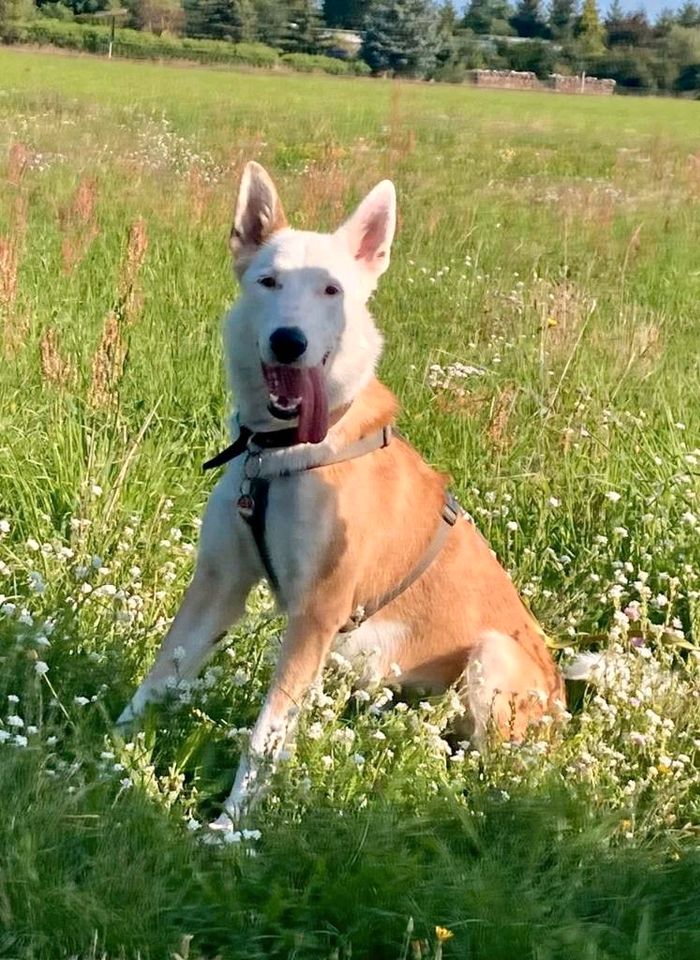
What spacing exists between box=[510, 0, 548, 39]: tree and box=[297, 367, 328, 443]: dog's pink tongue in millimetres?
69065

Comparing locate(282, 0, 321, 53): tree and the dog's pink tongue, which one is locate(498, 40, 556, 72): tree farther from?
the dog's pink tongue

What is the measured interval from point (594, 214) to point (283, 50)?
155 feet

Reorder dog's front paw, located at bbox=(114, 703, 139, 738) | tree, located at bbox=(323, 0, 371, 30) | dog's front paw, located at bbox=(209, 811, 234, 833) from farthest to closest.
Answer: tree, located at bbox=(323, 0, 371, 30) → dog's front paw, located at bbox=(114, 703, 139, 738) → dog's front paw, located at bbox=(209, 811, 234, 833)

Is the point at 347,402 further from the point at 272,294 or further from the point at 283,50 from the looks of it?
the point at 283,50

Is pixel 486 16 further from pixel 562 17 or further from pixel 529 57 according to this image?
pixel 562 17

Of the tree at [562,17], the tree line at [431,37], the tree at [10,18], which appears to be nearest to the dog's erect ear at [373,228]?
the tree line at [431,37]

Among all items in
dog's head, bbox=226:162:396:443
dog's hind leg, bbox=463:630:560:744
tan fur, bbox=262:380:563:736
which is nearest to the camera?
dog's head, bbox=226:162:396:443

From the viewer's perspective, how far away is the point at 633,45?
208ft

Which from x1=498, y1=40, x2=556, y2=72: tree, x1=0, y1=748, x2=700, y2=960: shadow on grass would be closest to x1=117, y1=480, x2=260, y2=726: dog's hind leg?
x1=0, y1=748, x2=700, y2=960: shadow on grass

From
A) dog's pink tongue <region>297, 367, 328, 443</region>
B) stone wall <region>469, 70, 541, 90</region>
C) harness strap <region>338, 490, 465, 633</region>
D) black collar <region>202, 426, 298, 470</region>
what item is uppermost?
stone wall <region>469, 70, 541, 90</region>

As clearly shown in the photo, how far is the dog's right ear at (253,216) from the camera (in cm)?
327

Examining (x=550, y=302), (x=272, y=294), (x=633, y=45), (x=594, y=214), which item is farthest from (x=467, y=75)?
(x=272, y=294)

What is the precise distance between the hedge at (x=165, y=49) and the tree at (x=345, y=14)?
16.2ft

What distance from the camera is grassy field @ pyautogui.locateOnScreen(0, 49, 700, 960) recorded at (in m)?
2.33
